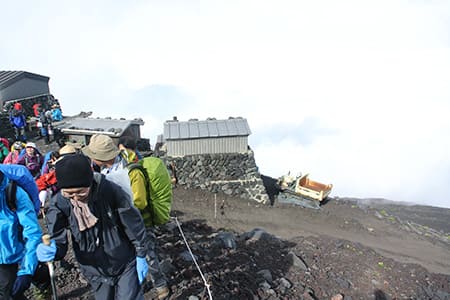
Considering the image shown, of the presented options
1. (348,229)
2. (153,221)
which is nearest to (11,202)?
(153,221)

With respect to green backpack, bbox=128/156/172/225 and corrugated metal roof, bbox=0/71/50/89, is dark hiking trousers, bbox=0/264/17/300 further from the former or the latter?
corrugated metal roof, bbox=0/71/50/89

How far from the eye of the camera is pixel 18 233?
11.5ft

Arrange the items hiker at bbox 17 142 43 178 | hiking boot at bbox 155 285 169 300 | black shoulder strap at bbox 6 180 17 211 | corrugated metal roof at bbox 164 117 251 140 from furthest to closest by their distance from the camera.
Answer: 1. corrugated metal roof at bbox 164 117 251 140
2. hiker at bbox 17 142 43 178
3. hiking boot at bbox 155 285 169 300
4. black shoulder strap at bbox 6 180 17 211

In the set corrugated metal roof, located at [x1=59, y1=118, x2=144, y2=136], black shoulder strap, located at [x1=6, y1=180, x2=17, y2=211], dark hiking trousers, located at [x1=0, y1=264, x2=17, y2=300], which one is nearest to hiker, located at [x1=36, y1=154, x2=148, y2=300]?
black shoulder strap, located at [x1=6, y1=180, x2=17, y2=211]

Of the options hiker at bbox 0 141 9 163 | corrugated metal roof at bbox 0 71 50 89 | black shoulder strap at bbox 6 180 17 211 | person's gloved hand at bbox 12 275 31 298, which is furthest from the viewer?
corrugated metal roof at bbox 0 71 50 89

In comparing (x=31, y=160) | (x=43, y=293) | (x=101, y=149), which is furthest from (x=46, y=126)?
(x=101, y=149)

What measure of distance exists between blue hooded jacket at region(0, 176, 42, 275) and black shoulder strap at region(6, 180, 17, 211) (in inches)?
1.1

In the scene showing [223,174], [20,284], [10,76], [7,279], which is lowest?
[223,174]

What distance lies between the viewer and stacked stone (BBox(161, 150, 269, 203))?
15898 millimetres

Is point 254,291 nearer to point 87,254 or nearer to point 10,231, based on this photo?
point 87,254

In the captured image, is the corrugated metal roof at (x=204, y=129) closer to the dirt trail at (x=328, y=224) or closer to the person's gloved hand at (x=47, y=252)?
the dirt trail at (x=328, y=224)

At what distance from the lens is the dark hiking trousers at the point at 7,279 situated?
11.5 feet

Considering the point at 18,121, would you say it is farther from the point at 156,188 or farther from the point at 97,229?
the point at 97,229

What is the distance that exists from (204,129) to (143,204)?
1213 centimetres
